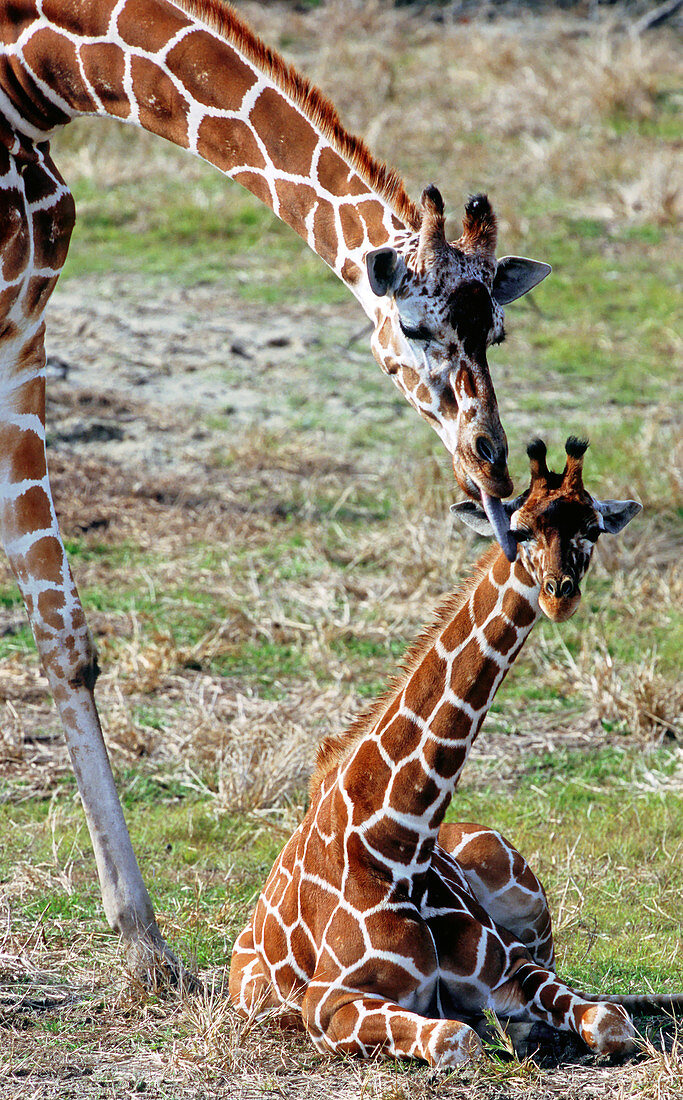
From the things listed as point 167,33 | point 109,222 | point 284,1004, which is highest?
point 109,222

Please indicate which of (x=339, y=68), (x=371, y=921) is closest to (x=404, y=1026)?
(x=371, y=921)

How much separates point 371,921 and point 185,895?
5.12 ft

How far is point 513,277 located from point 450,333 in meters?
0.47

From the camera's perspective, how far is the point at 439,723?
407 cm

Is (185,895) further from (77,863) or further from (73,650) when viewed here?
(73,650)

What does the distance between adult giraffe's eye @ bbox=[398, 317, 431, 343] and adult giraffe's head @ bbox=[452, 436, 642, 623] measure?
0.42 meters

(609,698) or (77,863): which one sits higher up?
(609,698)

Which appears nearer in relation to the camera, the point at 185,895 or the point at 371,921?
the point at 371,921

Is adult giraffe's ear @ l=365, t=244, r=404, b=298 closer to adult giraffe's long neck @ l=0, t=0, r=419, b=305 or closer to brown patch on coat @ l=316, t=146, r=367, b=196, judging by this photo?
adult giraffe's long neck @ l=0, t=0, r=419, b=305

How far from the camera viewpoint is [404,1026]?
380 centimetres

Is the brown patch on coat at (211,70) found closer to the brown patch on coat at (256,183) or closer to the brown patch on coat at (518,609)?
the brown patch on coat at (256,183)

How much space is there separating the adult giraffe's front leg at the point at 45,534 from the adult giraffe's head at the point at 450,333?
4.81 feet

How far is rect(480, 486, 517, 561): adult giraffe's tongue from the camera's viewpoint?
12.1ft

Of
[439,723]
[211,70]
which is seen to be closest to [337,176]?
[211,70]
